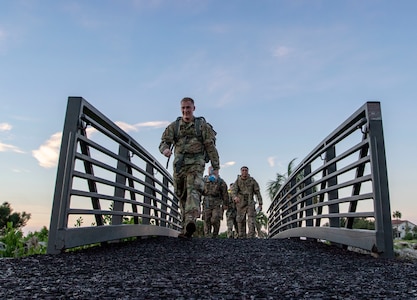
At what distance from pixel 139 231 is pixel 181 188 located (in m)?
1.18

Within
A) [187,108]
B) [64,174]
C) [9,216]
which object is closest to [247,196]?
[187,108]

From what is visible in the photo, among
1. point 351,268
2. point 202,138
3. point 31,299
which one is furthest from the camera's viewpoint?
point 202,138

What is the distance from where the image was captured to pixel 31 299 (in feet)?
9.54

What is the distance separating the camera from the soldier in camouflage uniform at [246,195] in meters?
14.3

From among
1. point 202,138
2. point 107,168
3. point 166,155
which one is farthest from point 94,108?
point 202,138

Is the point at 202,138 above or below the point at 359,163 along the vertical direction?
above

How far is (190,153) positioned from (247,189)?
6922 millimetres

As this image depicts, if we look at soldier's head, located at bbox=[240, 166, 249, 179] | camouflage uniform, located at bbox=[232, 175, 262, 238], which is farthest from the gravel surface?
camouflage uniform, located at bbox=[232, 175, 262, 238]

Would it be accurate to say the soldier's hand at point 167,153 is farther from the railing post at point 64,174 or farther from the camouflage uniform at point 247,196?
the camouflage uniform at point 247,196

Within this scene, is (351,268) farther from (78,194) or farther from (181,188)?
(181,188)

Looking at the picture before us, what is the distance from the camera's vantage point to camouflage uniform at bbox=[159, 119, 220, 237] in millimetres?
7617

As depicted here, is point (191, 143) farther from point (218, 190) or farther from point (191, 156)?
point (218, 190)

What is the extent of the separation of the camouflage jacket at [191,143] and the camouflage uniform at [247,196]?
6.75 m

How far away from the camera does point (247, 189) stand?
47.0 ft
